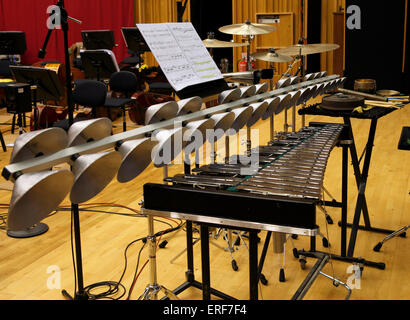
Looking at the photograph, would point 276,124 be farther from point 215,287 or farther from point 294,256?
point 215,287

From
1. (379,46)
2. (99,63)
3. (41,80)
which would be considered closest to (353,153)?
(41,80)

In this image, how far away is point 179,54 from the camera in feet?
8.18

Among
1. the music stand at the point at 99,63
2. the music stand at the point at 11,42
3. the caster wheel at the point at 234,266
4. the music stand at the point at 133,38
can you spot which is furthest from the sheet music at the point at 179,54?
the music stand at the point at 133,38

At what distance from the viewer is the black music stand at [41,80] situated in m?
5.25

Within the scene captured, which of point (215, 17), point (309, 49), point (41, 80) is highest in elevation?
point (215, 17)

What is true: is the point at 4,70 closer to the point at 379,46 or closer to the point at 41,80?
the point at 41,80

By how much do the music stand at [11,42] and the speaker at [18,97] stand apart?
2055 millimetres

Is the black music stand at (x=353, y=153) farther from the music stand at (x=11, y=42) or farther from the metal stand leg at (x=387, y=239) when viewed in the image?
the music stand at (x=11, y=42)

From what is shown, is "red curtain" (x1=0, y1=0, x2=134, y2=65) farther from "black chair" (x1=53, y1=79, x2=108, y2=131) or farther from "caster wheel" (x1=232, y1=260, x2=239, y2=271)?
"caster wheel" (x1=232, y1=260, x2=239, y2=271)

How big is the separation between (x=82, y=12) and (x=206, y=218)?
995 centimetres

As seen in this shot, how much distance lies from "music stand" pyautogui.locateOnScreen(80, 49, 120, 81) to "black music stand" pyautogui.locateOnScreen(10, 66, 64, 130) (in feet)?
4.46

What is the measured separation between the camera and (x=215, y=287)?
2732 millimetres

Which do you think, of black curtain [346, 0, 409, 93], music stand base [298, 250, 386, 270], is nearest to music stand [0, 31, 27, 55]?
black curtain [346, 0, 409, 93]

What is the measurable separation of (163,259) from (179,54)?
1269mm
